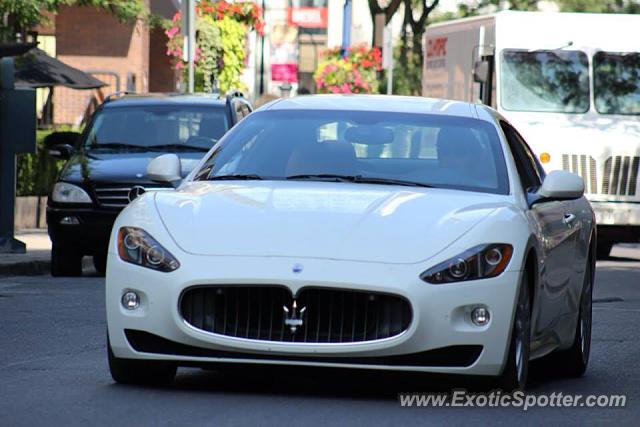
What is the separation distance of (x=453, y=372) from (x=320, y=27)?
99040mm

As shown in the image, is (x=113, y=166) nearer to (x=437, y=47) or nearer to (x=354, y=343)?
(x=354, y=343)

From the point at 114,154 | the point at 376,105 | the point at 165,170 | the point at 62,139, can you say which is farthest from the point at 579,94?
the point at 165,170

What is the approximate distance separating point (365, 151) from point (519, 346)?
1.46 m

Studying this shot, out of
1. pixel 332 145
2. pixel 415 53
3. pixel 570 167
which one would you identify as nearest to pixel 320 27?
pixel 415 53

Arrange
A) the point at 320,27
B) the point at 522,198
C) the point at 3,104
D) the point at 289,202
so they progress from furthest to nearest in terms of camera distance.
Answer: the point at 320,27, the point at 3,104, the point at 522,198, the point at 289,202

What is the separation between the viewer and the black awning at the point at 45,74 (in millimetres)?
27578

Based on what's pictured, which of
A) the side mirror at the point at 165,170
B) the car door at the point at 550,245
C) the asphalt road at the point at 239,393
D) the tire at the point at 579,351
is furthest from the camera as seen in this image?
the tire at the point at 579,351

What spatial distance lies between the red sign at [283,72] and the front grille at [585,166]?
245ft

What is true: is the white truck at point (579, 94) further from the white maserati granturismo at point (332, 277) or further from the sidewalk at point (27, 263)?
the white maserati granturismo at point (332, 277)

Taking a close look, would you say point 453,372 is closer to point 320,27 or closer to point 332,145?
point 332,145

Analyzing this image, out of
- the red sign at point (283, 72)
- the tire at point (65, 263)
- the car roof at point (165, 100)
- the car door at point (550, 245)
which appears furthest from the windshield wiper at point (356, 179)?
the red sign at point (283, 72)

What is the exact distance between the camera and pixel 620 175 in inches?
912

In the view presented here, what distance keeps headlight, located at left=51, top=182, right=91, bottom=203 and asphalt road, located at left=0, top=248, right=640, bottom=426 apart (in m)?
5.54

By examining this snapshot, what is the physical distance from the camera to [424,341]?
7.53 meters
